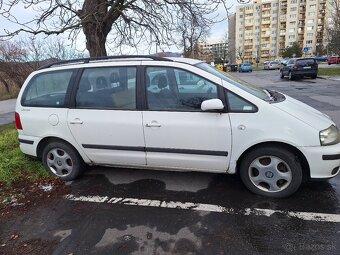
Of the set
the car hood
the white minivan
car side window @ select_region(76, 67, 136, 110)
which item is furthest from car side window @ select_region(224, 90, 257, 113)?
car side window @ select_region(76, 67, 136, 110)

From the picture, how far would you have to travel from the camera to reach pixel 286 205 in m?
3.34

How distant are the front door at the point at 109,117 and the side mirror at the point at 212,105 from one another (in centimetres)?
86

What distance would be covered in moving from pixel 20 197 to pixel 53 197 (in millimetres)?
476

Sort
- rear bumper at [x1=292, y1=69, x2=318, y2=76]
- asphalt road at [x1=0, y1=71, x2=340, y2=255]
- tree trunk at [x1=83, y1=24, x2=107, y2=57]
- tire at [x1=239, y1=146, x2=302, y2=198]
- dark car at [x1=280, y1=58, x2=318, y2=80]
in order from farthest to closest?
rear bumper at [x1=292, y1=69, x2=318, y2=76], dark car at [x1=280, y1=58, x2=318, y2=80], tree trunk at [x1=83, y1=24, x2=107, y2=57], tire at [x1=239, y1=146, x2=302, y2=198], asphalt road at [x1=0, y1=71, x2=340, y2=255]

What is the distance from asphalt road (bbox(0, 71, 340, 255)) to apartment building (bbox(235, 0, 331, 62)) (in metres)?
91.0

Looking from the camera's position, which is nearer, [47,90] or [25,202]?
[25,202]

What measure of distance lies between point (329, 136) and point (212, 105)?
4.45ft

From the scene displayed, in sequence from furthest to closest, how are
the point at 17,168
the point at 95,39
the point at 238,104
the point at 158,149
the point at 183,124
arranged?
the point at 95,39 → the point at 17,168 → the point at 158,149 → the point at 183,124 → the point at 238,104

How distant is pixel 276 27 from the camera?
332 ft

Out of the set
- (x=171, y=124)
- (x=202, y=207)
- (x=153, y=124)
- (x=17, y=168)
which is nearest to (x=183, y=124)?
(x=171, y=124)

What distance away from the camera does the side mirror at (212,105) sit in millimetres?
3283

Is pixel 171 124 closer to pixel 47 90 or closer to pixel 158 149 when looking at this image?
pixel 158 149

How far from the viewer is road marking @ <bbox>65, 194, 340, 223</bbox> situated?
3088 mm

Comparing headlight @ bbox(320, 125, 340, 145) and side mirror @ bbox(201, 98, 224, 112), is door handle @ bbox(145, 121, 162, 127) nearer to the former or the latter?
side mirror @ bbox(201, 98, 224, 112)
